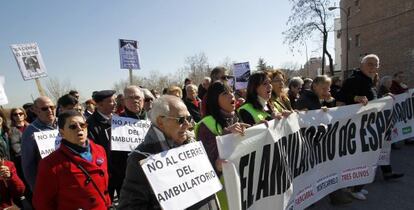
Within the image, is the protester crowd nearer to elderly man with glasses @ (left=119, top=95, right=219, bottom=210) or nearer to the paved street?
elderly man with glasses @ (left=119, top=95, right=219, bottom=210)

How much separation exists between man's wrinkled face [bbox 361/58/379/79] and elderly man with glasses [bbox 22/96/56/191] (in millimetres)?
4323

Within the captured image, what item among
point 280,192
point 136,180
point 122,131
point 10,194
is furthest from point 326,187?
point 10,194

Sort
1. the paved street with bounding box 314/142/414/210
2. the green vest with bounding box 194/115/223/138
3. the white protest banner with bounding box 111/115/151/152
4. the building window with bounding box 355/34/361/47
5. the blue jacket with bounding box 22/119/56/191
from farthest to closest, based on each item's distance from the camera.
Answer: the building window with bounding box 355/34/361/47, the paved street with bounding box 314/142/414/210, the white protest banner with bounding box 111/115/151/152, the blue jacket with bounding box 22/119/56/191, the green vest with bounding box 194/115/223/138

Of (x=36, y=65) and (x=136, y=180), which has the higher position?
(x=36, y=65)

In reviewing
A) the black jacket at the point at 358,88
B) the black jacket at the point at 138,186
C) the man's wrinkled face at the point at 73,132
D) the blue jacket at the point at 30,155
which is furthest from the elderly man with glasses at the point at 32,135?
the black jacket at the point at 358,88

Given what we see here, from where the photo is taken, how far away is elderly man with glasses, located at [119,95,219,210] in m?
2.08

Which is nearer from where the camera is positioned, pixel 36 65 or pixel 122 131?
pixel 122 131

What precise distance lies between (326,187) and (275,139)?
61.0 inches

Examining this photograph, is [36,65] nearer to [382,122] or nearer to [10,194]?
[10,194]

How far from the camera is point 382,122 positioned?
17.5 feet

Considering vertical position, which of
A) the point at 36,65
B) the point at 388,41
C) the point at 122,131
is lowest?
the point at 388,41

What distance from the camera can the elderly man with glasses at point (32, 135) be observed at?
11.3 feet

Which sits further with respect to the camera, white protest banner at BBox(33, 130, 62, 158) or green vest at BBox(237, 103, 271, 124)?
green vest at BBox(237, 103, 271, 124)

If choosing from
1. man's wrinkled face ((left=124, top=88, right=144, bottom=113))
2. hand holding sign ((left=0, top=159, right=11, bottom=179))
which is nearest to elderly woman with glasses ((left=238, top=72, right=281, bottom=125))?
man's wrinkled face ((left=124, top=88, right=144, bottom=113))
